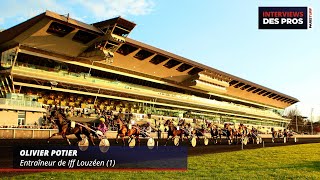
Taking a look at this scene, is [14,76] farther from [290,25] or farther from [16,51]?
[290,25]

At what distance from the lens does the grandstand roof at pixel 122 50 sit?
162 ft

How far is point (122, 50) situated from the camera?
65.2 meters

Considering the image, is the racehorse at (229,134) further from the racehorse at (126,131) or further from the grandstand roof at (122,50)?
the grandstand roof at (122,50)

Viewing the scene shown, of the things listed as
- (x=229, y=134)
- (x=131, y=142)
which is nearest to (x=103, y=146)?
(x=131, y=142)

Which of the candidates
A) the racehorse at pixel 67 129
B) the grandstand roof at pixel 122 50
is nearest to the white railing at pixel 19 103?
the grandstand roof at pixel 122 50

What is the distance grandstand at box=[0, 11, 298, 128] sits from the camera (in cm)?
4925

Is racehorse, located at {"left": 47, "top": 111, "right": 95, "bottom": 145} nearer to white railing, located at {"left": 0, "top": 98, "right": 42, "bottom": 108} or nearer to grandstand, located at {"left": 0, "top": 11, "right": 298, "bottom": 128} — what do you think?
grandstand, located at {"left": 0, "top": 11, "right": 298, "bottom": 128}

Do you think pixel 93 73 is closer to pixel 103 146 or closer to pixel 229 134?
pixel 229 134

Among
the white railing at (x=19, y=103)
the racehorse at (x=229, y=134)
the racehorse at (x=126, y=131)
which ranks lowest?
the racehorse at (x=229, y=134)

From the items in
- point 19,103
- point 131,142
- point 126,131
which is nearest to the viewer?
point 126,131

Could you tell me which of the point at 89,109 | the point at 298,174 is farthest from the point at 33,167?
the point at 89,109

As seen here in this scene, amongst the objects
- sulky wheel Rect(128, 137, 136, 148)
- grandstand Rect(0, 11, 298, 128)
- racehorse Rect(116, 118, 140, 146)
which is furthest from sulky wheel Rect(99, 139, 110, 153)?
grandstand Rect(0, 11, 298, 128)

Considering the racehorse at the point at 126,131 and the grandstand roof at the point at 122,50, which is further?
the grandstand roof at the point at 122,50

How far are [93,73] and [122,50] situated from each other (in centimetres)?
686
